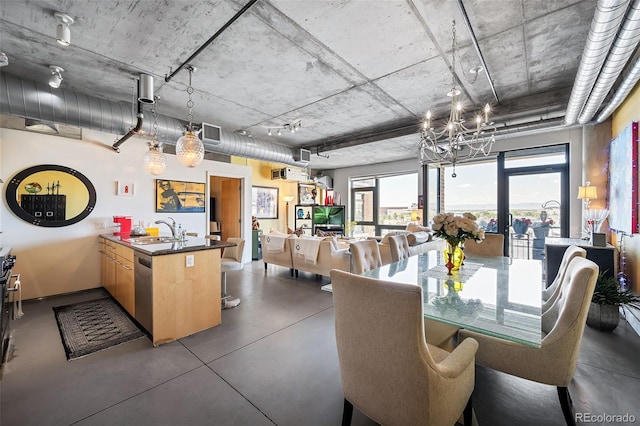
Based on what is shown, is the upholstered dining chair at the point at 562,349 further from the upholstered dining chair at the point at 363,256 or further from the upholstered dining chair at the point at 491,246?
the upholstered dining chair at the point at 491,246

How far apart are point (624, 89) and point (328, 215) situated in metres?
6.27

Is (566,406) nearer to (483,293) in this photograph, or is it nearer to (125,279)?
(483,293)

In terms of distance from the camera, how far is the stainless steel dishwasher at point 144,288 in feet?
8.40

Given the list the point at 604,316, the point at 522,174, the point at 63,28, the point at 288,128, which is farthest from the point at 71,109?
the point at 522,174

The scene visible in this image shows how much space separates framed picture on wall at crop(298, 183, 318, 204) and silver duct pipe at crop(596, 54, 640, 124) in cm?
663

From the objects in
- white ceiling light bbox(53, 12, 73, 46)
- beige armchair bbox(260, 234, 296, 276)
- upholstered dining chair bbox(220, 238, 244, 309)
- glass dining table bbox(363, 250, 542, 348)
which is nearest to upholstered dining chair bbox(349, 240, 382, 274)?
glass dining table bbox(363, 250, 542, 348)

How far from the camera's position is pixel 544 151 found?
16.9 feet

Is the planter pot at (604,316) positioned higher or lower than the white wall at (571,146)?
lower

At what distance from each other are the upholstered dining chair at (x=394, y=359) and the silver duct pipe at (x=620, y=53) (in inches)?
92.2

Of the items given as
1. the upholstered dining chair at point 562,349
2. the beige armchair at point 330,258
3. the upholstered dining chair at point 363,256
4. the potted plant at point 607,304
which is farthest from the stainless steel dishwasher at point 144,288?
the potted plant at point 607,304

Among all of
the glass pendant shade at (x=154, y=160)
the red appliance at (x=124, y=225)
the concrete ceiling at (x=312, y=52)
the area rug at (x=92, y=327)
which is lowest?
the area rug at (x=92, y=327)

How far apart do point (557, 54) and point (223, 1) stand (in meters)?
3.19

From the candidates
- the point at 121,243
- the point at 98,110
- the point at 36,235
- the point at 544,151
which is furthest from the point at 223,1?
the point at 544,151

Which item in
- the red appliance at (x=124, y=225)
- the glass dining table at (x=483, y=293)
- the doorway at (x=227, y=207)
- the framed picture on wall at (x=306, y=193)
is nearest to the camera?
the glass dining table at (x=483, y=293)
